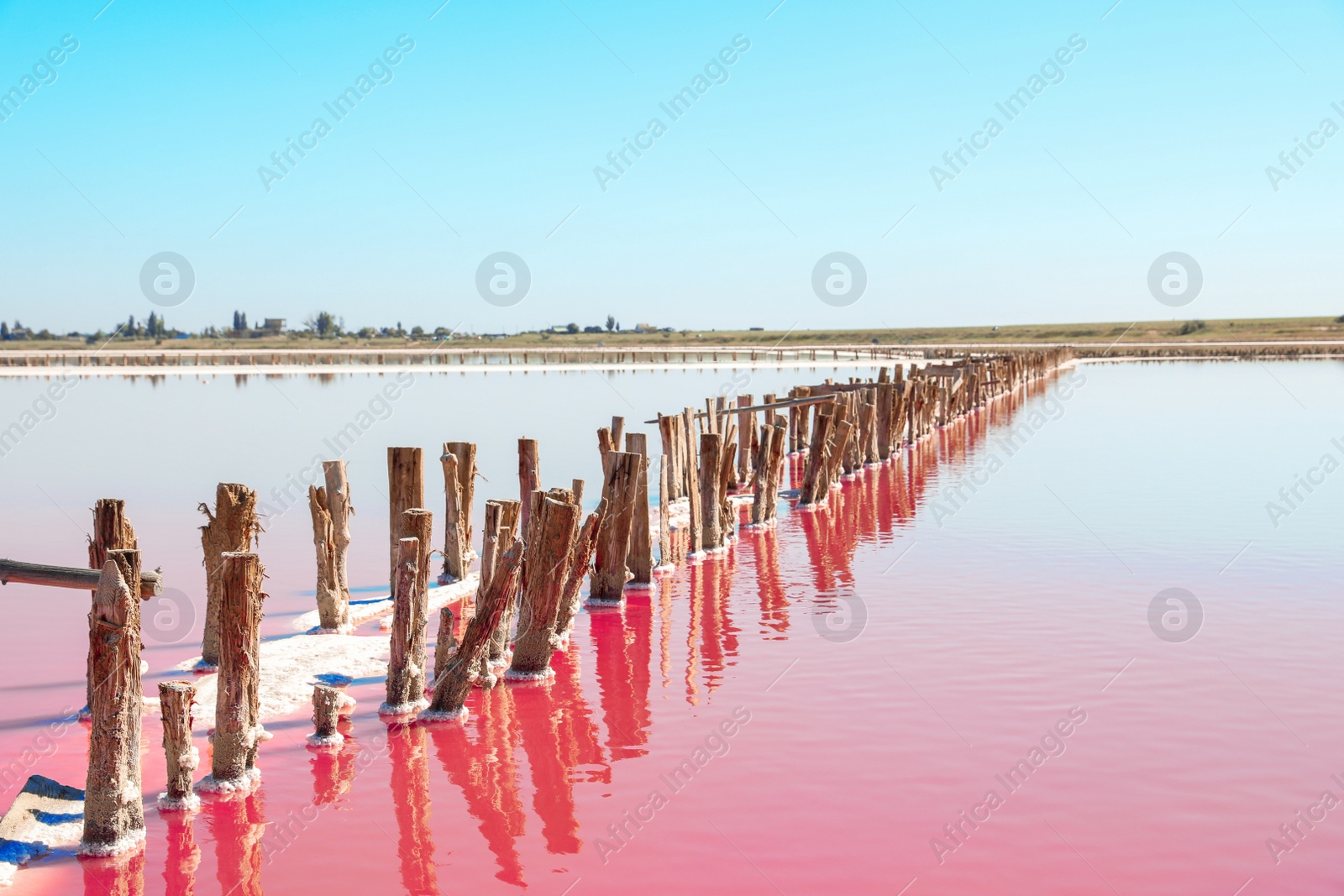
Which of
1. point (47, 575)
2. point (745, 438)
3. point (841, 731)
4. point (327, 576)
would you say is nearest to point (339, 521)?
point (327, 576)

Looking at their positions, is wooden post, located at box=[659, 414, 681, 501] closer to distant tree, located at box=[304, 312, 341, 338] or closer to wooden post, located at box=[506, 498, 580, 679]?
wooden post, located at box=[506, 498, 580, 679]

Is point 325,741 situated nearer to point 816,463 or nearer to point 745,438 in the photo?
point 816,463

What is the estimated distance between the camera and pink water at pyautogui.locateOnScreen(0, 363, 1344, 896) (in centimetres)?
534

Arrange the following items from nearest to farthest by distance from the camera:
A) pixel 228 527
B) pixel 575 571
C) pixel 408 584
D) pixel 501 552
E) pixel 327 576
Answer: pixel 408 584 → pixel 501 552 → pixel 228 527 → pixel 575 571 → pixel 327 576

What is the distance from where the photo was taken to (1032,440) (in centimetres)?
2452

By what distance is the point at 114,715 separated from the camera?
5180mm

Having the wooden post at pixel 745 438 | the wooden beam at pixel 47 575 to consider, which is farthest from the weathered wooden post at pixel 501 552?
the wooden post at pixel 745 438

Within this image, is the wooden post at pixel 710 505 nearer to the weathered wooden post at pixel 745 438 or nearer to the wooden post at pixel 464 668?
the wooden post at pixel 464 668

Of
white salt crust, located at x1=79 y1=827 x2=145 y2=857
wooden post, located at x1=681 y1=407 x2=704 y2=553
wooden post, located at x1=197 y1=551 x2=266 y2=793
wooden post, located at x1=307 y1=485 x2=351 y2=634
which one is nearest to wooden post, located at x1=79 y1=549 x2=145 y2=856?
white salt crust, located at x1=79 y1=827 x2=145 y2=857

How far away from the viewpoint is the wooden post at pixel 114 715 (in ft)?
16.8

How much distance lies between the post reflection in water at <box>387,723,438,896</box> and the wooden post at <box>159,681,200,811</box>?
3.25 ft

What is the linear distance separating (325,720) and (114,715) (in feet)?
5.23

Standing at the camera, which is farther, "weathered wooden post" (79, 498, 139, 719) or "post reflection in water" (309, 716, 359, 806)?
"weathered wooden post" (79, 498, 139, 719)

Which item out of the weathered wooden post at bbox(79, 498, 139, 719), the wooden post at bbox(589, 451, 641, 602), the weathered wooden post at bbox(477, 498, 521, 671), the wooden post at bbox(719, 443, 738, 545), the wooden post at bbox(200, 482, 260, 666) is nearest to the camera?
Result: the weathered wooden post at bbox(79, 498, 139, 719)
